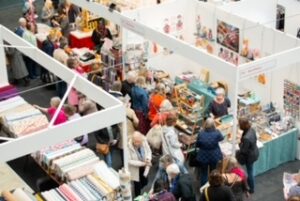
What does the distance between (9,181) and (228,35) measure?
514cm

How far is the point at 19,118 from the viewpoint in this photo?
886 centimetres

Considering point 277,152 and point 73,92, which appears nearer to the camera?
point 277,152

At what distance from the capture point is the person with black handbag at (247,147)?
817cm

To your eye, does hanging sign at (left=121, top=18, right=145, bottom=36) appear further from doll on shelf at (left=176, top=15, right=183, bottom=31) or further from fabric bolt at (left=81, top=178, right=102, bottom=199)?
fabric bolt at (left=81, top=178, right=102, bottom=199)

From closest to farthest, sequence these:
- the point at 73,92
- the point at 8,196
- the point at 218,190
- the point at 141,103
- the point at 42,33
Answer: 1. the point at 218,190
2. the point at 8,196
3. the point at 141,103
4. the point at 73,92
5. the point at 42,33

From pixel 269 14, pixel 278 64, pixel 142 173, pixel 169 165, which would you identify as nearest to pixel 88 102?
pixel 142 173

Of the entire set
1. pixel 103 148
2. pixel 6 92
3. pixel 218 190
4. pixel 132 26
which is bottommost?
pixel 103 148

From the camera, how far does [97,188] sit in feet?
23.0

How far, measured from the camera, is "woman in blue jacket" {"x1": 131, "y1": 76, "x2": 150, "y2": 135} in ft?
31.6

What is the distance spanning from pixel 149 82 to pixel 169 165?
12.4 ft

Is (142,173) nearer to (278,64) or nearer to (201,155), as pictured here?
(201,155)

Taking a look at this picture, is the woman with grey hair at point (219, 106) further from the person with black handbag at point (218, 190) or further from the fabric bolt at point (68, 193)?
the fabric bolt at point (68, 193)

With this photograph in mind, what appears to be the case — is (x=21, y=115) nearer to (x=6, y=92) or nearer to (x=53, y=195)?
(x=6, y=92)

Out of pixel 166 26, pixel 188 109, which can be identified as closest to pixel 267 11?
pixel 166 26
